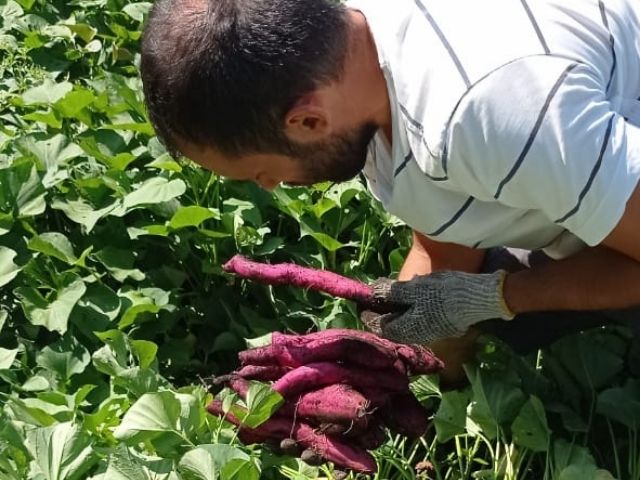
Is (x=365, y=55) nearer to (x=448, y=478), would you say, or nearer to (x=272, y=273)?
(x=272, y=273)

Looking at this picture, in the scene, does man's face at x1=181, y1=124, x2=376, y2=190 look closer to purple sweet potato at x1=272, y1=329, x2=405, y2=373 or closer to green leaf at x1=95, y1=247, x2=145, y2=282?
purple sweet potato at x1=272, y1=329, x2=405, y2=373

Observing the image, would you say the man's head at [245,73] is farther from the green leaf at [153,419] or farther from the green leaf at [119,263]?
the green leaf at [119,263]

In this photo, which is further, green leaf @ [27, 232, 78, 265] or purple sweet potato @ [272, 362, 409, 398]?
green leaf @ [27, 232, 78, 265]

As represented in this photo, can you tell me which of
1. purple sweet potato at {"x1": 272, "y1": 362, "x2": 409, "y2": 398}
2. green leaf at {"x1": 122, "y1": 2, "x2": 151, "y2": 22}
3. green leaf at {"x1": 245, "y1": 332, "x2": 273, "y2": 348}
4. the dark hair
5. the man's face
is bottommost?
green leaf at {"x1": 245, "y1": 332, "x2": 273, "y2": 348}

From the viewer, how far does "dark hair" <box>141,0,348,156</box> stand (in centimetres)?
126

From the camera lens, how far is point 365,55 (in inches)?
52.8

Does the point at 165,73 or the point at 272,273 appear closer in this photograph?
the point at 165,73

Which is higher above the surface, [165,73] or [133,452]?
[165,73]

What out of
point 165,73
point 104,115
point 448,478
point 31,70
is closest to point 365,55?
point 165,73

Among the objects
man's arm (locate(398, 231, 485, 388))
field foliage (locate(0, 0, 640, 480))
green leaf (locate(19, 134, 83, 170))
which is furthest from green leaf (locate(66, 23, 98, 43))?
man's arm (locate(398, 231, 485, 388))

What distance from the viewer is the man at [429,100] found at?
48.4 inches

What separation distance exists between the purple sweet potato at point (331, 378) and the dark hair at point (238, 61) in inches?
18.1

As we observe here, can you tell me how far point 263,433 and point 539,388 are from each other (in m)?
0.43

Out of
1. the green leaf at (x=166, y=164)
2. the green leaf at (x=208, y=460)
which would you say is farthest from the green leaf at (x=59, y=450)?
the green leaf at (x=166, y=164)
